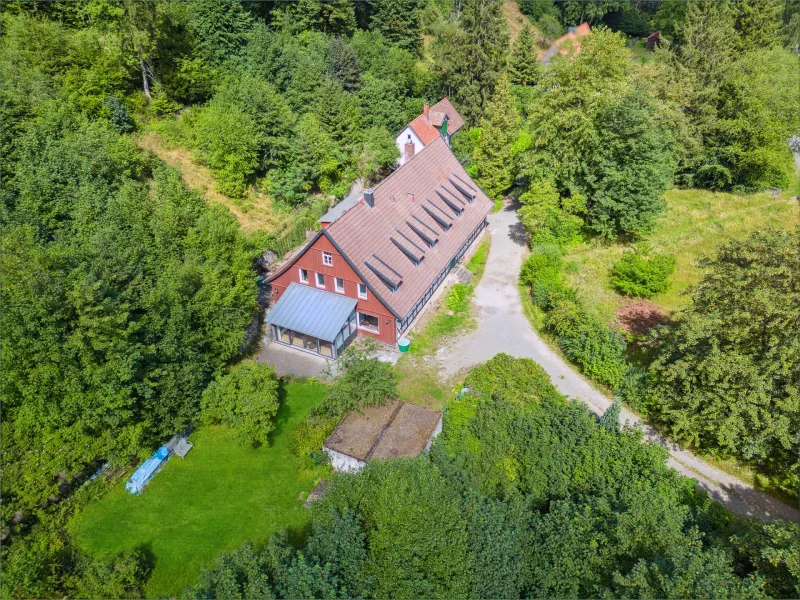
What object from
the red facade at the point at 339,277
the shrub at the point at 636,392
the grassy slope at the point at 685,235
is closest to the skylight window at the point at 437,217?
the red facade at the point at 339,277

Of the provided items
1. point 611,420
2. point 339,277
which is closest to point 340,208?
point 339,277

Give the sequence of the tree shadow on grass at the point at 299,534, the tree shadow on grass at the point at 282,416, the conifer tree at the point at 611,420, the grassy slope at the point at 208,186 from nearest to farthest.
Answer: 1. the tree shadow on grass at the point at 299,534
2. the conifer tree at the point at 611,420
3. the tree shadow on grass at the point at 282,416
4. the grassy slope at the point at 208,186

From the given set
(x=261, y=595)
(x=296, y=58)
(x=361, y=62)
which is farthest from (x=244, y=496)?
(x=361, y=62)

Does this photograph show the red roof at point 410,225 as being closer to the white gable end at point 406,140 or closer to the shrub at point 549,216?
the shrub at point 549,216

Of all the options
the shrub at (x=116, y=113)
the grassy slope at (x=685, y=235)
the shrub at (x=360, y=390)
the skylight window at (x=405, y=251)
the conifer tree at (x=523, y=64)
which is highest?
the shrub at (x=116, y=113)

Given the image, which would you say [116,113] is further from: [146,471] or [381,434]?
[381,434]

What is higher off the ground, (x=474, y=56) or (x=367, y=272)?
(x=474, y=56)
